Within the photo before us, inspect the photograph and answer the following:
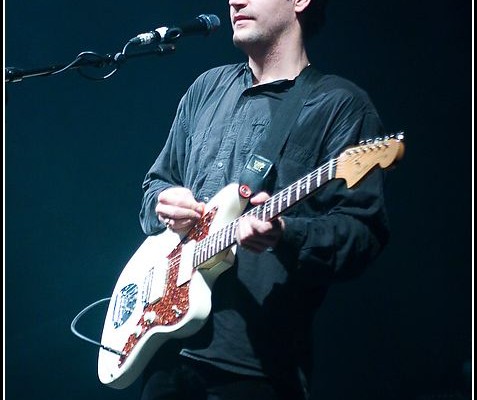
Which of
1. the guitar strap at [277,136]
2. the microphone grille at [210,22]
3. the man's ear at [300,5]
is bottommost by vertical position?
the guitar strap at [277,136]

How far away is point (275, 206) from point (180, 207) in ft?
1.00

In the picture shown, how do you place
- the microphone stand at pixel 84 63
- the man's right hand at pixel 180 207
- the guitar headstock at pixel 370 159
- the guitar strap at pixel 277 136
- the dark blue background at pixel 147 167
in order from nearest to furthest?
the guitar headstock at pixel 370 159
the guitar strap at pixel 277 136
the man's right hand at pixel 180 207
the microphone stand at pixel 84 63
the dark blue background at pixel 147 167

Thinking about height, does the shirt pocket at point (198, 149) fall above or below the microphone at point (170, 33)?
below

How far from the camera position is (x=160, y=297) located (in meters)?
1.86

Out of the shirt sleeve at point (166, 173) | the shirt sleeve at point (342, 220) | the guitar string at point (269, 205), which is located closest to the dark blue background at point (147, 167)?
the shirt sleeve at point (166, 173)

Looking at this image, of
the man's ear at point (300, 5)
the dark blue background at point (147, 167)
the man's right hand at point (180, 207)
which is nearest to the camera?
the man's right hand at point (180, 207)

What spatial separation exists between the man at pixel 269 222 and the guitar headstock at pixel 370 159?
47 millimetres

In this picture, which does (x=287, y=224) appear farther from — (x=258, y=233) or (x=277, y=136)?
(x=277, y=136)

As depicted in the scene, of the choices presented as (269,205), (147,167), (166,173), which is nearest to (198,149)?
(166,173)

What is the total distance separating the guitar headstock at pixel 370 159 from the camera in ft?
5.06

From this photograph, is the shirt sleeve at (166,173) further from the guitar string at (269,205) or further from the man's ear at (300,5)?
the man's ear at (300,5)

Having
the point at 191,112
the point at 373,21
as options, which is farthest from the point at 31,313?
the point at 373,21

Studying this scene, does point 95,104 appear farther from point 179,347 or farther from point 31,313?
point 179,347

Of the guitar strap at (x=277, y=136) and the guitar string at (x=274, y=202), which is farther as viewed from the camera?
the guitar strap at (x=277, y=136)
